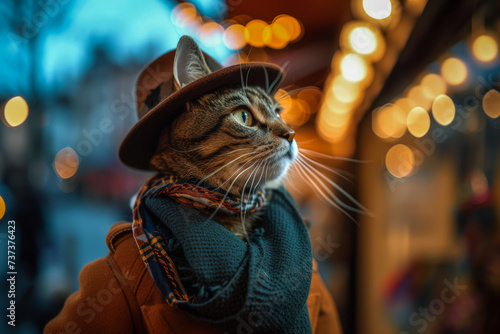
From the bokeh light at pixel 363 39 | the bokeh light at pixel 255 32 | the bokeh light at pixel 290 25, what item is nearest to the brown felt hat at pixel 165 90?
the bokeh light at pixel 255 32

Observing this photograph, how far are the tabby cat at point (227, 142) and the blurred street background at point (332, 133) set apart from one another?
146 mm

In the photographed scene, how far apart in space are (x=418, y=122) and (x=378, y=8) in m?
0.66

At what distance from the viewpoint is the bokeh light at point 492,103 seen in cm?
108

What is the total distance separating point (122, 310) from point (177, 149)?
307 mm

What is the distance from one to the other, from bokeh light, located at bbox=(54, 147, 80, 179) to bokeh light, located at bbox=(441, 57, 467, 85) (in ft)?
4.72

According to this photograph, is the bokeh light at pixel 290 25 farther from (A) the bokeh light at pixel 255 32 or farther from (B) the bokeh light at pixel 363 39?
(B) the bokeh light at pixel 363 39

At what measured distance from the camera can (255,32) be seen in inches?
34.4

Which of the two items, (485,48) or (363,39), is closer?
(485,48)

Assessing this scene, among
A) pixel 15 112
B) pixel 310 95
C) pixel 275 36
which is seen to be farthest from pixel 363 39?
pixel 15 112

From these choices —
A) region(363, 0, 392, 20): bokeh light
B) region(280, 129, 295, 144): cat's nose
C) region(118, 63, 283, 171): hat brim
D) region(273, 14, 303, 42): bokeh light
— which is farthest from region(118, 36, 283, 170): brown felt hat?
region(363, 0, 392, 20): bokeh light

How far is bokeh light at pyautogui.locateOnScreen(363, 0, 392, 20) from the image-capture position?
1039 mm

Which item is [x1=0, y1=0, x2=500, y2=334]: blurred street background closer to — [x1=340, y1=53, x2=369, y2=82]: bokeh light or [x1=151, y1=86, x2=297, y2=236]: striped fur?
[x1=340, y1=53, x2=369, y2=82]: bokeh light

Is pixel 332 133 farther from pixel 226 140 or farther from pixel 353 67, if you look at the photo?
pixel 226 140

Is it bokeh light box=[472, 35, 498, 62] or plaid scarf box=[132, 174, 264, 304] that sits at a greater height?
bokeh light box=[472, 35, 498, 62]
